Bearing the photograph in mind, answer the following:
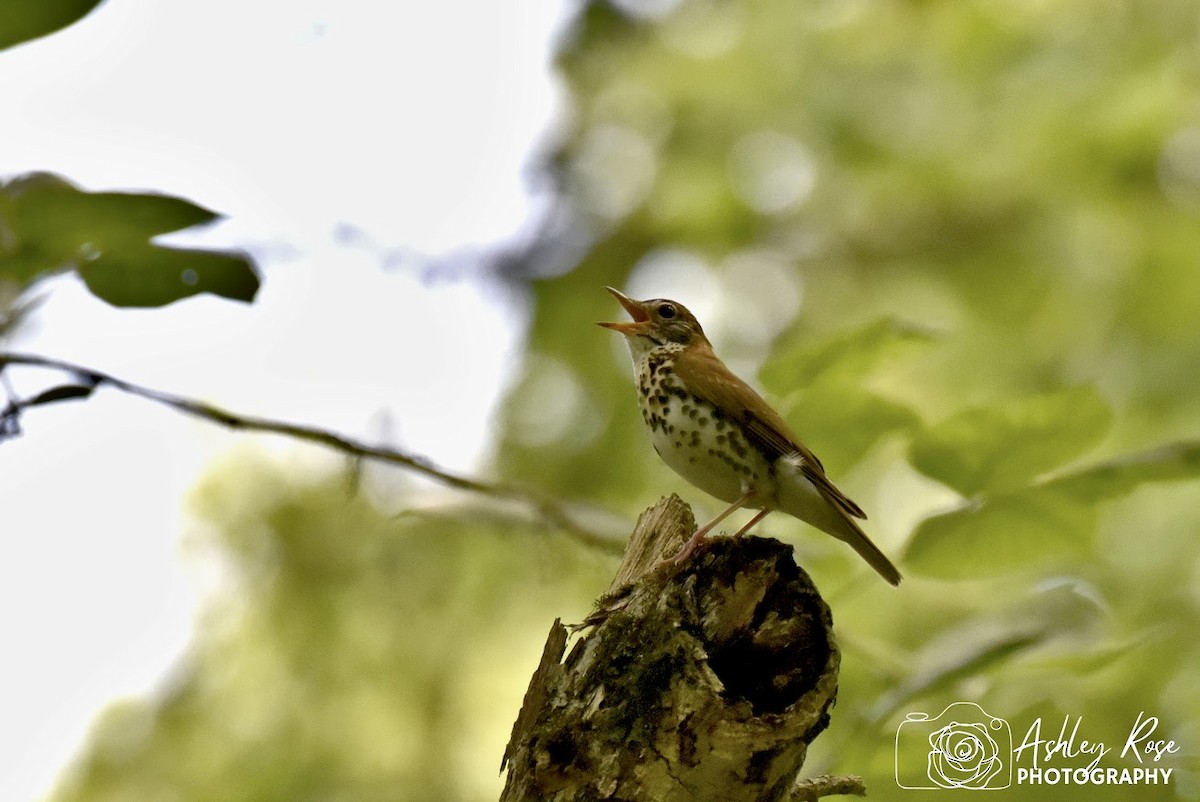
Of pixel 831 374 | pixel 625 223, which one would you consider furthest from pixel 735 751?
pixel 625 223

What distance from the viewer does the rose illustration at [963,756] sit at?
2098 mm

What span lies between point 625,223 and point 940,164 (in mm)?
2189

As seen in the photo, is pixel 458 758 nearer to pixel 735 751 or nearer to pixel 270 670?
pixel 270 670

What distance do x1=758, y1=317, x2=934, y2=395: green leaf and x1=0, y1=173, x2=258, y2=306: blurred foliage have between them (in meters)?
1.00

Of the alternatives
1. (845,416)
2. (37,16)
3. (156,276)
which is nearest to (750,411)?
(845,416)

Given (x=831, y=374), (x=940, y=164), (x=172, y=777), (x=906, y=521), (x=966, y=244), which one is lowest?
(x=172, y=777)

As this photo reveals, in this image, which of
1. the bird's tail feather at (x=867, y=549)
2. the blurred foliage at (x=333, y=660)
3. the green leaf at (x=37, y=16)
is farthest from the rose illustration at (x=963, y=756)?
the blurred foliage at (x=333, y=660)

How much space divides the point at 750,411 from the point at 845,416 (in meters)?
0.70

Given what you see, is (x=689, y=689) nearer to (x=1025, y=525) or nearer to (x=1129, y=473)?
(x=1025, y=525)

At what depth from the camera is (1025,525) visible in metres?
2.00

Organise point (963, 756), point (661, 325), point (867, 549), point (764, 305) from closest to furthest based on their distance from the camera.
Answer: point (963, 756) < point (867, 549) < point (661, 325) < point (764, 305)

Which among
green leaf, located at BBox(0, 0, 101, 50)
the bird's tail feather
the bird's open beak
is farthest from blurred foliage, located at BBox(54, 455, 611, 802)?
green leaf, located at BBox(0, 0, 101, 50)

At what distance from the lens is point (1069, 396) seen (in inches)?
76.1

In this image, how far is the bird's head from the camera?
3.52 m
